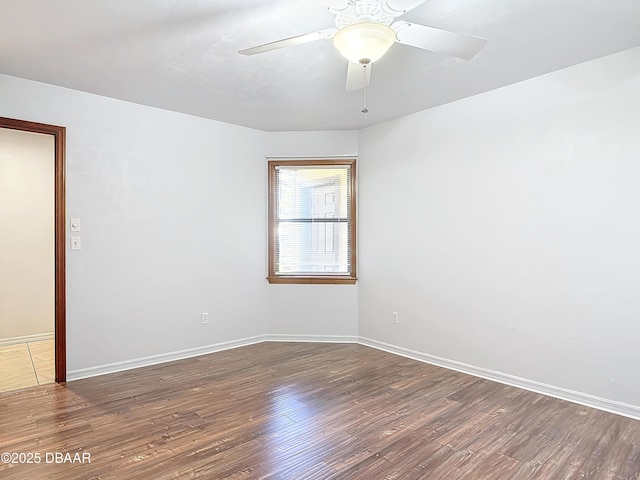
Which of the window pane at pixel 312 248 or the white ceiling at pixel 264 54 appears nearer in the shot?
the white ceiling at pixel 264 54

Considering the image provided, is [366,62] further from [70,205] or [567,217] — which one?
[70,205]

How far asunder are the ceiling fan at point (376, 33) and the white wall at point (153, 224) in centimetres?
223

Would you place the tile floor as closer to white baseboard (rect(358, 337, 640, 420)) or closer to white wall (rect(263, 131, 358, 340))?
white wall (rect(263, 131, 358, 340))

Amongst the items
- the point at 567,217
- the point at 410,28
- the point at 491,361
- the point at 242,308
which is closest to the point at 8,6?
the point at 410,28

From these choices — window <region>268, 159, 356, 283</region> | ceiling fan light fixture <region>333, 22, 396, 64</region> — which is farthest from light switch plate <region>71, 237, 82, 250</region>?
ceiling fan light fixture <region>333, 22, 396, 64</region>

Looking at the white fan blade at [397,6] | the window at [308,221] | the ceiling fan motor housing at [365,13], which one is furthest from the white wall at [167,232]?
the white fan blade at [397,6]

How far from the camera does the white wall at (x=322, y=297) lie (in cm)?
458

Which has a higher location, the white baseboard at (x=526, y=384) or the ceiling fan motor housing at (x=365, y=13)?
the ceiling fan motor housing at (x=365, y=13)

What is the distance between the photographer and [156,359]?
381 cm

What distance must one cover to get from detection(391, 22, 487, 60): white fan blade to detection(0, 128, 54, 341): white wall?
448 centimetres

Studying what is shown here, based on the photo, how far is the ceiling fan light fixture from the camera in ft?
5.77

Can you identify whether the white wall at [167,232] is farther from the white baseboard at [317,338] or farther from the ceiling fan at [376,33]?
the ceiling fan at [376,33]

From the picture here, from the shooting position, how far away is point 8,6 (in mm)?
2111

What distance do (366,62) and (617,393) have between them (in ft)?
9.01
